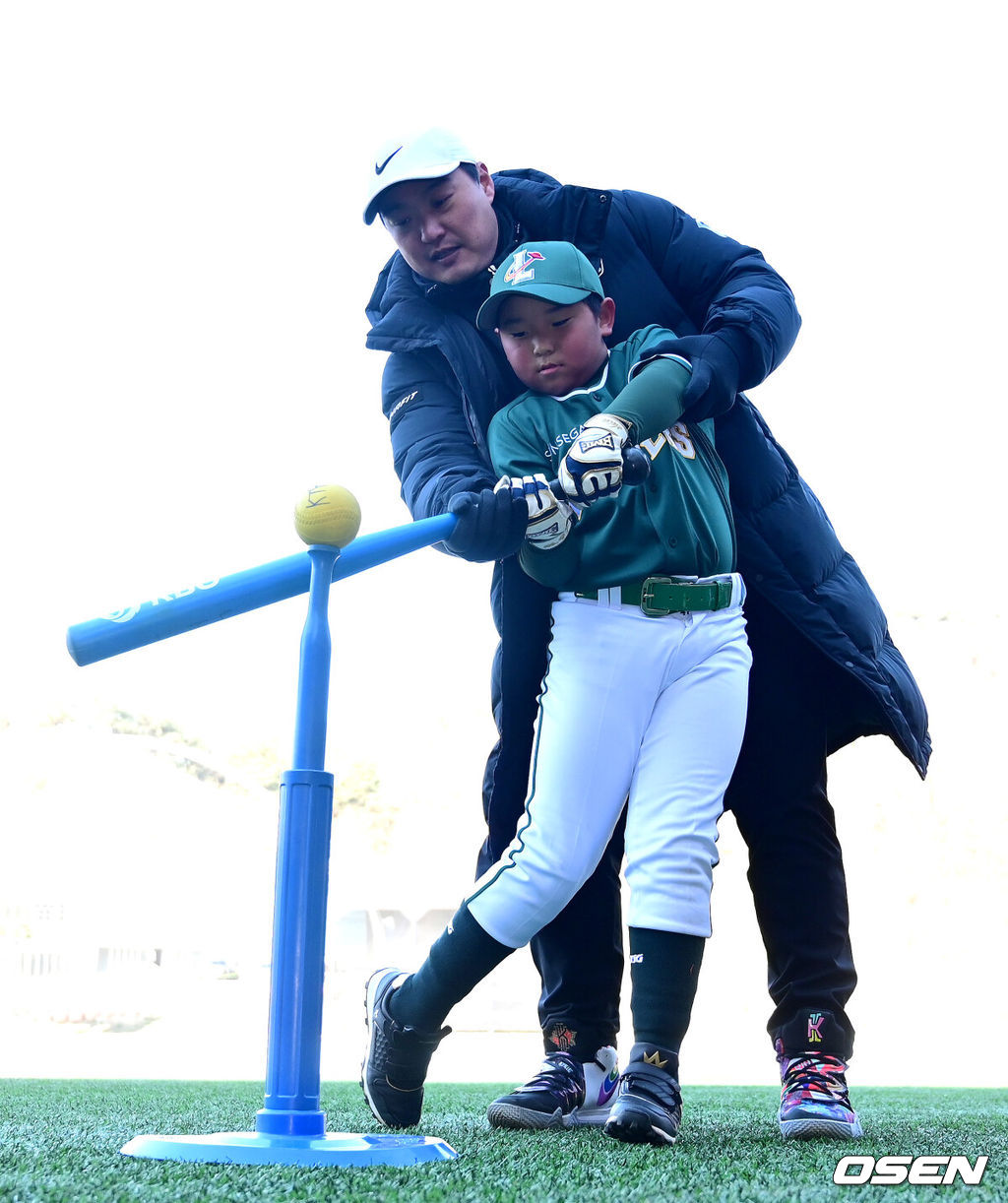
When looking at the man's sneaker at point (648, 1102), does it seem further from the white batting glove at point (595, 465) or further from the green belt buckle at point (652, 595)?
the white batting glove at point (595, 465)

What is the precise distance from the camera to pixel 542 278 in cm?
147

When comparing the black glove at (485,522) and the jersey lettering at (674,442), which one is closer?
the black glove at (485,522)

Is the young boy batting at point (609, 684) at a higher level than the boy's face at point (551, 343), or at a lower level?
lower

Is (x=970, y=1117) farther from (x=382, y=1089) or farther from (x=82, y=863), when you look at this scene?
(x=82, y=863)

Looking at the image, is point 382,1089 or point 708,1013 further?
point 708,1013

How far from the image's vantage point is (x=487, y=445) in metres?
1.61

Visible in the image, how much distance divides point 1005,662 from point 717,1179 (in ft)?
68.7

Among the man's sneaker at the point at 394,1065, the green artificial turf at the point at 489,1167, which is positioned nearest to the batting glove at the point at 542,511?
the man's sneaker at the point at 394,1065

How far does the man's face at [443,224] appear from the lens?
1.59 meters

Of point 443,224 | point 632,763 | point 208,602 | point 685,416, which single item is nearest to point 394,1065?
→ point 632,763

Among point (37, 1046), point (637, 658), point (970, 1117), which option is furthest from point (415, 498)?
point (37, 1046)

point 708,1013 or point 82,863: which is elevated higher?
point 82,863

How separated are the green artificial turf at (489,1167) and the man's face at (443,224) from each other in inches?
43.3

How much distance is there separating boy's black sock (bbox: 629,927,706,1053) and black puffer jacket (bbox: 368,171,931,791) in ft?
1.27
